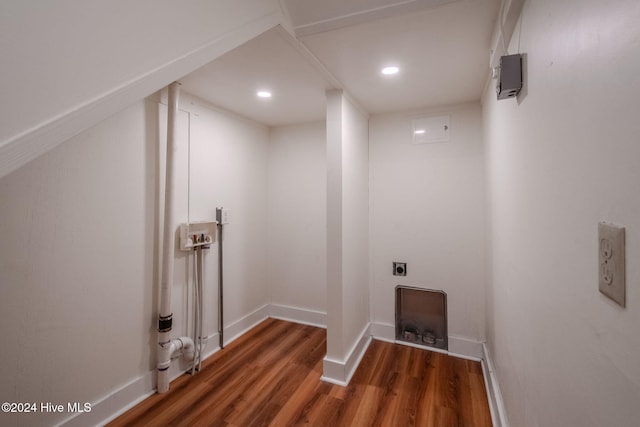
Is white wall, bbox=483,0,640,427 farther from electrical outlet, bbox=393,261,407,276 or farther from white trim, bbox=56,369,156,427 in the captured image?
white trim, bbox=56,369,156,427

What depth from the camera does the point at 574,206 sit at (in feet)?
2.27

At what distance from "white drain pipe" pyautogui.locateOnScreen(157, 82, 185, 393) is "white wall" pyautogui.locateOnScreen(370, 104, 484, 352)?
6.16ft

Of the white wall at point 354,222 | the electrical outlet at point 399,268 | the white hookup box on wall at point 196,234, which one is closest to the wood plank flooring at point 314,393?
the white wall at point 354,222

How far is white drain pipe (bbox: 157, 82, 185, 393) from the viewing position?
2.01 m

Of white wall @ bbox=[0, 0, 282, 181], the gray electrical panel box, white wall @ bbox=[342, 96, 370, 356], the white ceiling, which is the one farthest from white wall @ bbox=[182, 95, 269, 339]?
the gray electrical panel box

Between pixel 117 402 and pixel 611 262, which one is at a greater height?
pixel 611 262

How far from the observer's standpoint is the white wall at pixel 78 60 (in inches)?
22.8

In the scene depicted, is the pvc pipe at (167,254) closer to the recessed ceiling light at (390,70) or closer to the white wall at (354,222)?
the white wall at (354,222)

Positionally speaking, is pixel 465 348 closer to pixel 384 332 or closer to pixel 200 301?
pixel 384 332

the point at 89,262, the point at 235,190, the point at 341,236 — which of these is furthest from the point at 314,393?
the point at 235,190

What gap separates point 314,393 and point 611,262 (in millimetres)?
2051

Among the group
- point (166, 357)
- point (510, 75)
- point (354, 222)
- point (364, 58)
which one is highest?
point (364, 58)

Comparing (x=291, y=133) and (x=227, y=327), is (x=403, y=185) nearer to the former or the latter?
(x=291, y=133)

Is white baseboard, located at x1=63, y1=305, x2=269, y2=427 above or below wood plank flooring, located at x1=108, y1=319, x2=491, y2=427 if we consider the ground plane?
above
